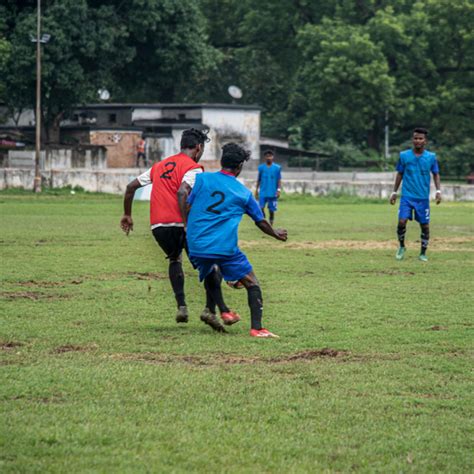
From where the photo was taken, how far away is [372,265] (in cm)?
1697

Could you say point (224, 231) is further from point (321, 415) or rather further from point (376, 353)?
point (321, 415)

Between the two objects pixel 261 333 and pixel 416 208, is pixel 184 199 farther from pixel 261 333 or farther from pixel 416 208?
pixel 416 208

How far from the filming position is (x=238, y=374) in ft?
25.1

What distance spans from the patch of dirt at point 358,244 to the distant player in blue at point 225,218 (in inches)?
431

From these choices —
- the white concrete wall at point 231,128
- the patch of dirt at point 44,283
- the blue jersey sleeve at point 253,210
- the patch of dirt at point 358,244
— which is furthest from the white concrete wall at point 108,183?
the blue jersey sleeve at point 253,210

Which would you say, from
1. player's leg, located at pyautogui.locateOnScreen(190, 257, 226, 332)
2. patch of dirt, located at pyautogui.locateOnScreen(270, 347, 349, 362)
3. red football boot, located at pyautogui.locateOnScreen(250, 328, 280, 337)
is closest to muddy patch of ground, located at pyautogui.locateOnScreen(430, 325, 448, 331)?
red football boot, located at pyautogui.locateOnScreen(250, 328, 280, 337)

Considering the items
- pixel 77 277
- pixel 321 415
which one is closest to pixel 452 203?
pixel 77 277

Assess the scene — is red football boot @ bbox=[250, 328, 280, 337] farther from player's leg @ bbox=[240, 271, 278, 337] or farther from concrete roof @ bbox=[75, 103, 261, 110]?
concrete roof @ bbox=[75, 103, 261, 110]

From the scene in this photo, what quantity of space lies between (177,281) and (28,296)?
7.64ft

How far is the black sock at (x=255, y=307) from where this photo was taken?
956 centimetres

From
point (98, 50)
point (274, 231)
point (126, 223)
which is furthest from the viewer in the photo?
point (98, 50)

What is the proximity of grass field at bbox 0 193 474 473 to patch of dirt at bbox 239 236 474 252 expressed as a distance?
435 centimetres

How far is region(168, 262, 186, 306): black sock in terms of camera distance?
34.3ft

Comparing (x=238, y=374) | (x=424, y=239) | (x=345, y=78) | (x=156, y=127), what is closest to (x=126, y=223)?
(x=238, y=374)
